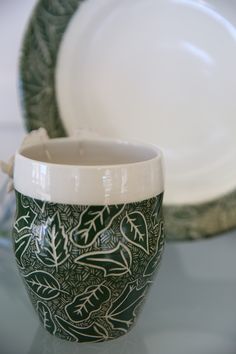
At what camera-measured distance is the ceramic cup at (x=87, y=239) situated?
329 millimetres

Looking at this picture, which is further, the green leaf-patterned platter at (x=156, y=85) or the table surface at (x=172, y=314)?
the green leaf-patterned platter at (x=156, y=85)

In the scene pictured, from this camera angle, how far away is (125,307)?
363 mm

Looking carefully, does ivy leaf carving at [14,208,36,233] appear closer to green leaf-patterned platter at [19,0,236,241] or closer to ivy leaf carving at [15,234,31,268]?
ivy leaf carving at [15,234,31,268]

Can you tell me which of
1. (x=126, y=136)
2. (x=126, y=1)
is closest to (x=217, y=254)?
(x=126, y=136)

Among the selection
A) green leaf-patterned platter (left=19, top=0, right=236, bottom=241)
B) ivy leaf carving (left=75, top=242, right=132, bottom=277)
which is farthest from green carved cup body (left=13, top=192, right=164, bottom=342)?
green leaf-patterned platter (left=19, top=0, right=236, bottom=241)

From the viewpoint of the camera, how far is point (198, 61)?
20.4 inches

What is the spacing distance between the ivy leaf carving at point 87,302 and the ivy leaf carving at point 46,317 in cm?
2

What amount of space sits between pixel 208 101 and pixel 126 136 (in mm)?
95

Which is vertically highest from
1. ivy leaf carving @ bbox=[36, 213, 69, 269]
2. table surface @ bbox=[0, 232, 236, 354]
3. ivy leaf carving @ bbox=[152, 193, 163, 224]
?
ivy leaf carving @ bbox=[152, 193, 163, 224]

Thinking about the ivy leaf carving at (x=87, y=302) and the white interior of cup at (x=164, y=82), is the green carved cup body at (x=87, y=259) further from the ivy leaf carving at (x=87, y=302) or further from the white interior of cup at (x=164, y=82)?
the white interior of cup at (x=164, y=82)

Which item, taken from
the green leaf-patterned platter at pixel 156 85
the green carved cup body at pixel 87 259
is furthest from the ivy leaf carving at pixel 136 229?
the green leaf-patterned platter at pixel 156 85

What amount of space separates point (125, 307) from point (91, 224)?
0.08m

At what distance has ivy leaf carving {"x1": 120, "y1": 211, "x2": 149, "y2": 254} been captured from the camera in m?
0.34

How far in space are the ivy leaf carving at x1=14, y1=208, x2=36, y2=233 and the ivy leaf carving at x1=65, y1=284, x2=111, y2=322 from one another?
0.06m
